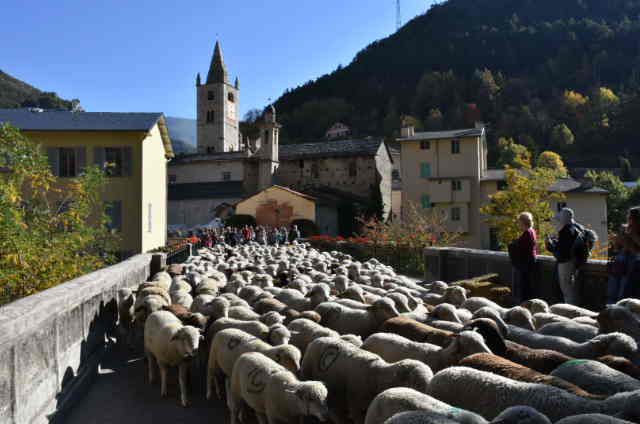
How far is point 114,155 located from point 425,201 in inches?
1195

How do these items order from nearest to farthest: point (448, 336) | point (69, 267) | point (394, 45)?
point (448, 336)
point (69, 267)
point (394, 45)

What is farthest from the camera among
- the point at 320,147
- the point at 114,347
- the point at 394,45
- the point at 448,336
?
the point at 394,45

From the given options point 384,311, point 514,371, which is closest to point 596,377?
point 514,371

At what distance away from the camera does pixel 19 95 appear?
90562mm

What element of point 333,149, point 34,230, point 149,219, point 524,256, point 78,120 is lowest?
point 524,256

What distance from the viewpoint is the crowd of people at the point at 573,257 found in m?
7.72

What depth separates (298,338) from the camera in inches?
254

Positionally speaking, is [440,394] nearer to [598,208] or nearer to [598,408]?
[598,408]

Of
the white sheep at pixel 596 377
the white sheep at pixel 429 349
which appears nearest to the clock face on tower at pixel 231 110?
the white sheep at pixel 429 349

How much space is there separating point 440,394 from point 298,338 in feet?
8.56

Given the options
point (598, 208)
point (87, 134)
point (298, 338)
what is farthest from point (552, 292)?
point (598, 208)

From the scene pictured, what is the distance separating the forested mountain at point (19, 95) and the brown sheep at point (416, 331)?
78677 mm

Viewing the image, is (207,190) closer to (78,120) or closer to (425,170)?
(425,170)

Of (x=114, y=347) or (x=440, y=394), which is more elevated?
(x=440, y=394)
